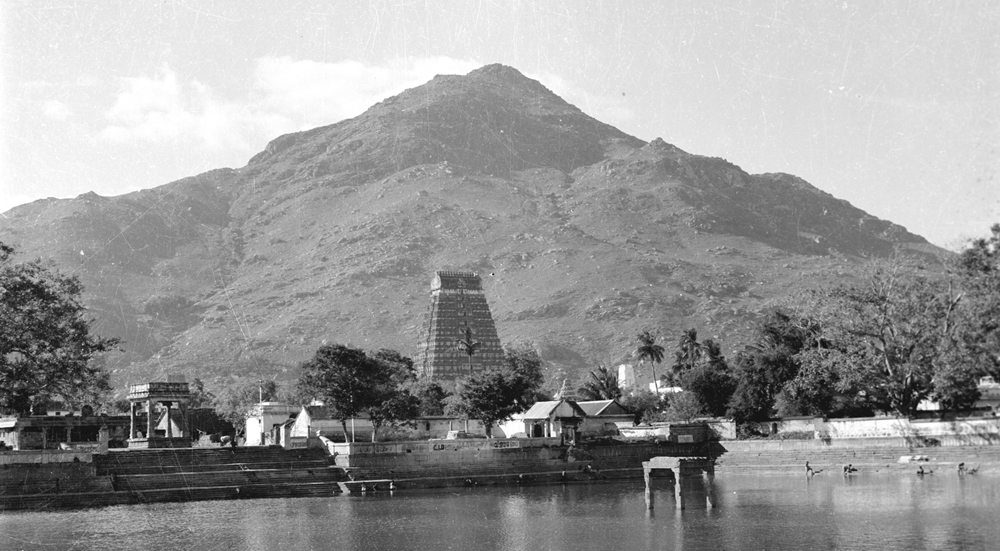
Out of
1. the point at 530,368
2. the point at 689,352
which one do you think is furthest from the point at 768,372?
the point at 530,368

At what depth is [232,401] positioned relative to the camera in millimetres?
144375

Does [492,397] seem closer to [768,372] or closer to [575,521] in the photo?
[768,372]

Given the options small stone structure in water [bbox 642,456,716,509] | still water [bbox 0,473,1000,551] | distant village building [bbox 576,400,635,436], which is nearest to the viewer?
still water [bbox 0,473,1000,551]

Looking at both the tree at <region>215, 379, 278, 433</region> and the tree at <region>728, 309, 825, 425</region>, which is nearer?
the tree at <region>728, 309, 825, 425</region>

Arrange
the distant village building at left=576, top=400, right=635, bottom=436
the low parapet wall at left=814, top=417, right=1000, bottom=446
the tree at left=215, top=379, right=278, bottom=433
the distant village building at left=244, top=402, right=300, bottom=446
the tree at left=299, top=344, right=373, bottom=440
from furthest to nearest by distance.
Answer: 1. the tree at left=215, top=379, right=278, bottom=433
2. the distant village building at left=576, top=400, right=635, bottom=436
3. the distant village building at left=244, top=402, right=300, bottom=446
4. the tree at left=299, top=344, right=373, bottom=440
5. the low parapet wall at left=814, top=417, right=1000, bottom=446

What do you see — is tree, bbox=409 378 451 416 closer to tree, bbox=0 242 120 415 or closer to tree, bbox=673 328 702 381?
tree, bbox=673 328 702 381

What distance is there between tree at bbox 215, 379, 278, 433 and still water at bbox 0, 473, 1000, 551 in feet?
173

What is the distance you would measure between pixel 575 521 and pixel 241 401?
9869cm

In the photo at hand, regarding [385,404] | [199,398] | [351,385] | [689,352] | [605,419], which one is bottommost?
[605,419]

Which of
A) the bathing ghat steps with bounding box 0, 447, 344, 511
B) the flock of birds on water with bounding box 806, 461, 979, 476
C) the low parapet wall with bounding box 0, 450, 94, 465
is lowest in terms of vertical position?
the flock of birds on water with bounding box 806, 461, 979, 476

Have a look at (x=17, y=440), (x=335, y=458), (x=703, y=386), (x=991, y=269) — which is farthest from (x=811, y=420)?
(x=17, y=440)

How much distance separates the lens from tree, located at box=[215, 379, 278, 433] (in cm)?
11866

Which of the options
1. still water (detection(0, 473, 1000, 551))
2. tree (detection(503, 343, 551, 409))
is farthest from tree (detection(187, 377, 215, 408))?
still water (detection(0, 473, 1000, 551))

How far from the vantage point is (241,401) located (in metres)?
144
